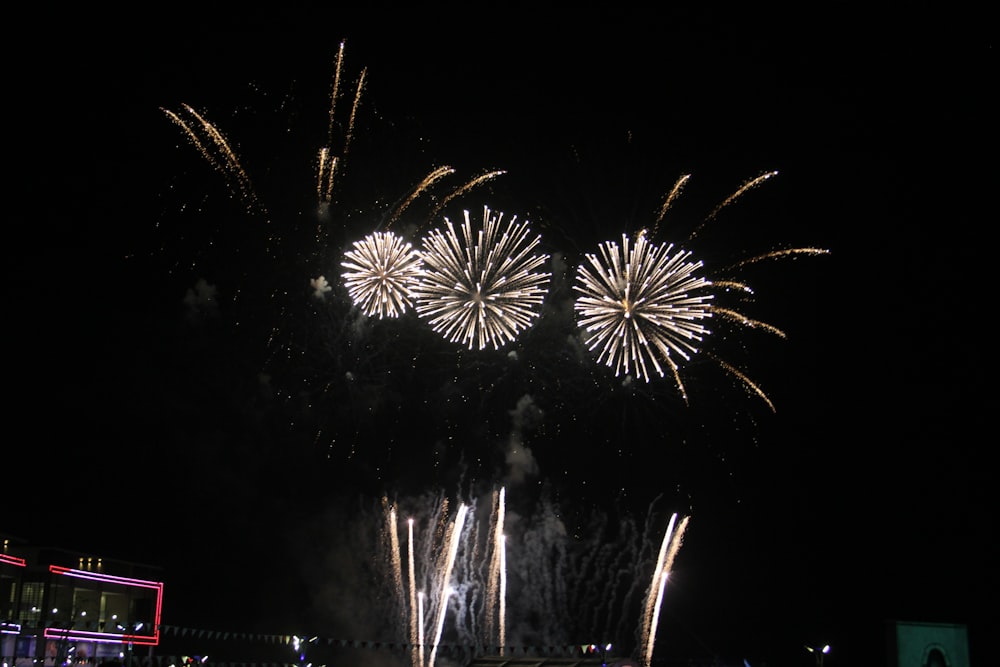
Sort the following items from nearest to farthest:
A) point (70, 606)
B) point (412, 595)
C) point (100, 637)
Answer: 1. point (412, 595)
2. point (70, 606)
3. point (100, 637)

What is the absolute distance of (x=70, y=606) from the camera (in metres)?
40.5

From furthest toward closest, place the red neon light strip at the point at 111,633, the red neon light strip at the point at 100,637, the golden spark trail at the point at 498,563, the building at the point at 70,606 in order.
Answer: the red neon light strip at the point at 111,633 → the red neon light strip at the point at 100,637 → the building at the point at 70,606 → the golden spark trail at the point at 498,563

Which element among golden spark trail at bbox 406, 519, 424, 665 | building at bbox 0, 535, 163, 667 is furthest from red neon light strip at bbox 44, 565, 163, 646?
golden spark trail at bbox 406, 519, 424, 665

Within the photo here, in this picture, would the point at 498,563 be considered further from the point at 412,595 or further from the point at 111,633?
the point at 111,633

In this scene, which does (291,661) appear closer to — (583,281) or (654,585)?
(654,585)

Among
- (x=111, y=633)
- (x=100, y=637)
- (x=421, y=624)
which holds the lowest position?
(x=100, y=637)

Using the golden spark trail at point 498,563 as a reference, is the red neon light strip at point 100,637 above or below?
below

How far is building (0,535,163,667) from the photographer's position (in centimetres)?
3725

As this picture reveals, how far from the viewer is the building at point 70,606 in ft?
122

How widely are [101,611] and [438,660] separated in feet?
49.3

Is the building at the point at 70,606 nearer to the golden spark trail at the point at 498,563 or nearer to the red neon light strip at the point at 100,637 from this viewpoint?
the red neon light strip at the point at 100,637

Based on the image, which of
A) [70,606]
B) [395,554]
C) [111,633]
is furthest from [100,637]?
[395,554]

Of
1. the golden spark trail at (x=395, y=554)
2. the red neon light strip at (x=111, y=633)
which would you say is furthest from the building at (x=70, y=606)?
the golden spark trail at (x=395, y=554)

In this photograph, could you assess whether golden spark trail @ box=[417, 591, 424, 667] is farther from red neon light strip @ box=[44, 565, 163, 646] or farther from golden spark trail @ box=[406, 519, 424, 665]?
red neon light strip @ box=[44, 565, 163, 646]
